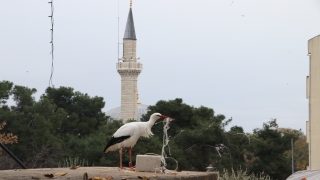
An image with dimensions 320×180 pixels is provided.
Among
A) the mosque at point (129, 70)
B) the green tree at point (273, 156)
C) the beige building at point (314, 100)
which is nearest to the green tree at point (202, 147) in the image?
the green tree at point (273, 156)

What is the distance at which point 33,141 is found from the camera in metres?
39.4

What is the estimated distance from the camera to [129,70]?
89.6m

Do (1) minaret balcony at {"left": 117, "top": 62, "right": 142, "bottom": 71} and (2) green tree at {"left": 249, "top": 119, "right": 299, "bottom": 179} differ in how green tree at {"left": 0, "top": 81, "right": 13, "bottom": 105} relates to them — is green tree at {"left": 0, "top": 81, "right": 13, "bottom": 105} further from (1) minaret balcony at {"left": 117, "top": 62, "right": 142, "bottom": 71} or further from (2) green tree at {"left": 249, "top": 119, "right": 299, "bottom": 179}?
(1) minaret balcony at {"left": 117, "top": 62, "right": 142, "bottom": 71}

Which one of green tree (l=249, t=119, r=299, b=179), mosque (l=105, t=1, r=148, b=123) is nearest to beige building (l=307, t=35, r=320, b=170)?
green tree (l=249, t=119, r=299, b=179)

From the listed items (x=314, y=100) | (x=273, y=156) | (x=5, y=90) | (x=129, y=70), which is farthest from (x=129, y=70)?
(x=314, y=100)

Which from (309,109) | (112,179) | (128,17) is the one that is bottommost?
(112,179)

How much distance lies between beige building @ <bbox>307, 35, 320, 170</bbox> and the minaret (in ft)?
203

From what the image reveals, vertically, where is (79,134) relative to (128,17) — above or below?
below

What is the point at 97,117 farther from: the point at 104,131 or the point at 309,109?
the point at 309,109

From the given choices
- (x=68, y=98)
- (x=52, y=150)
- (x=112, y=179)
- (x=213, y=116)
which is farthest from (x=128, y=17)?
(x=112, y=179)

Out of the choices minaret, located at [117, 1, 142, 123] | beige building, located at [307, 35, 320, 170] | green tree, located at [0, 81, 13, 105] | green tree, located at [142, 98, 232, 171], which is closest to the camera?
beige building, located at [307, 35, 320, 170]

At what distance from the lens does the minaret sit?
88.8 metres

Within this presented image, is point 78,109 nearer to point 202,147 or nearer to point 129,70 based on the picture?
Result: point 202,147

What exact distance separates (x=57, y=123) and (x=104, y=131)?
119 inches
